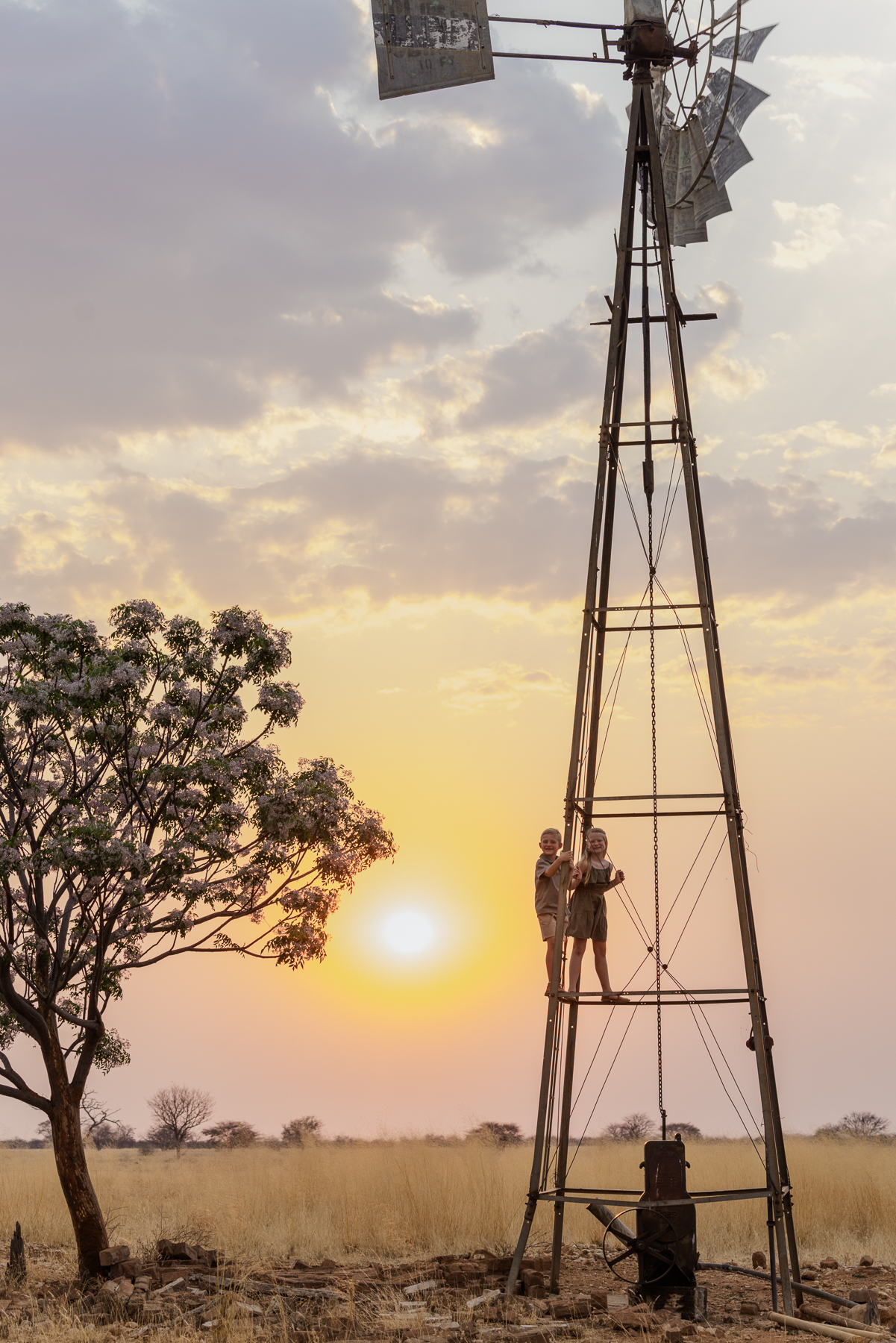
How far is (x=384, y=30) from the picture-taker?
42.0 feet

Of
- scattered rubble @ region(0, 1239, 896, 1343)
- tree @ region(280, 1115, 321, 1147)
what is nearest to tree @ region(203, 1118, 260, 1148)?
tree @ region(280, 1115, 321, 1147)

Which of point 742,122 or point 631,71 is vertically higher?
point 631,71

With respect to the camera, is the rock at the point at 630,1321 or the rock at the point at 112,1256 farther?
the rock at the point at 112,1256

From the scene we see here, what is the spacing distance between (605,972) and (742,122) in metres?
9.31

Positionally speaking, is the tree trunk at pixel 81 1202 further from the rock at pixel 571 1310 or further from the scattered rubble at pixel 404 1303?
the rock at pixel 571 1310

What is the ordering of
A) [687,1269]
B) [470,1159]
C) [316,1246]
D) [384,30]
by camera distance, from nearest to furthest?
[687,1269] < [384,30] < [316,1246] < [470,1159]

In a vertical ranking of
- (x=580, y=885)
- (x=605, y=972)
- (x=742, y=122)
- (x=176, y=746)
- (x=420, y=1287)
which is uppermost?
(x=742, y=122)

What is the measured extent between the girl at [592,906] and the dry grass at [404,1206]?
20.8ft

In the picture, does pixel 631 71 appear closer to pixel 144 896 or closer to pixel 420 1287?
pixel 144 896

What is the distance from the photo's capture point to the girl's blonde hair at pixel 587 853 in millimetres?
13352

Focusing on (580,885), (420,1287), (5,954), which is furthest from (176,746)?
(420,1287)

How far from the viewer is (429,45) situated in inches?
503

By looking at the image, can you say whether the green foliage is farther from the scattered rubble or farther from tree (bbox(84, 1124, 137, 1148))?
tree (bbox(84, 1124, 137, 1148))

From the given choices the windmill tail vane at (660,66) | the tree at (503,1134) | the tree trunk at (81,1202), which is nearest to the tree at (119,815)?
the tree trunk at (81,1202)
